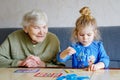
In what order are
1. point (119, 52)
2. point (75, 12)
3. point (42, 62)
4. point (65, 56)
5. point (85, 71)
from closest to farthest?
point (85, 71)
point (65, 56)
point (42, 62)
point (119, 52)
point (75, 12)

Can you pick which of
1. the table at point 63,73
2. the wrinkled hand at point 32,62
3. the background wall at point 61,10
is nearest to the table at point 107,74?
Result: the table at point 63,73

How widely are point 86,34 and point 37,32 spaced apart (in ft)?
1.49

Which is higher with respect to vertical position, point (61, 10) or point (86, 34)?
point (61, 10)

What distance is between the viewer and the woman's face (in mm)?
1989

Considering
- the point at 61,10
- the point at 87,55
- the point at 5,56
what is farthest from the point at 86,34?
the point at 61,10

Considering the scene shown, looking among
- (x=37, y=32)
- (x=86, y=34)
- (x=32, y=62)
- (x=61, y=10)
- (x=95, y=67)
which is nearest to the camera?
(x=95, y=67)

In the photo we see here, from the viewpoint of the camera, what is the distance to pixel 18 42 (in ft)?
6.77

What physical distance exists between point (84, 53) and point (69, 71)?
10.1 inches

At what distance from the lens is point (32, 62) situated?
6.18 feet

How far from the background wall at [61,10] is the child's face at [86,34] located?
108 cm

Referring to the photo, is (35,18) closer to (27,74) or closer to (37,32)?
(37,32)

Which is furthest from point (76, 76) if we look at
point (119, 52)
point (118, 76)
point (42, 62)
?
point (119, 52)

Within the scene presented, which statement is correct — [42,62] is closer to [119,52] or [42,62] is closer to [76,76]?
[76,76]

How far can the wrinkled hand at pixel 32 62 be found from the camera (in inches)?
73.1
